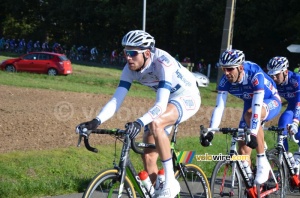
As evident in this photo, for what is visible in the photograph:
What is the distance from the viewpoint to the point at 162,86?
6.31 m

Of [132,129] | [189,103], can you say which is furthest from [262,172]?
[132,129]

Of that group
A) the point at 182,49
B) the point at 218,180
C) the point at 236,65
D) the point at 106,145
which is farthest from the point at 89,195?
the point at 182,49

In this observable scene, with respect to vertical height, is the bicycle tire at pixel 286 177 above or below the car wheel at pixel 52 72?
below

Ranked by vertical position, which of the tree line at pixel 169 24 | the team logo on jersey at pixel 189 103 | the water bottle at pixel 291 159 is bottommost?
the water bottle at pixel 291 159

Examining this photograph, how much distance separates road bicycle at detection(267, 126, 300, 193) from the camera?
8.59 meters

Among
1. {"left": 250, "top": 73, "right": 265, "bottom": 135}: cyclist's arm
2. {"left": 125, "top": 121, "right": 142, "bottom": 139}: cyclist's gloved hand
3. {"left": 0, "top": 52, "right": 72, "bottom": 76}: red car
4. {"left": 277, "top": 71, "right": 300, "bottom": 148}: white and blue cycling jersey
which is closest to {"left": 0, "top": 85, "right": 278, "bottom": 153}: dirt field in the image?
{"left": 277, "top": 71, "right": 300, "bottom": 148}: white and blue cycling jersey

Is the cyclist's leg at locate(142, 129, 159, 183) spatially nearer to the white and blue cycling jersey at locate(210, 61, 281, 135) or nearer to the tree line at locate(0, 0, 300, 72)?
the white and blue cycling jersey at locate(210, 61, 281, 135)

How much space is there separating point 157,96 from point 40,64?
29.9 meters

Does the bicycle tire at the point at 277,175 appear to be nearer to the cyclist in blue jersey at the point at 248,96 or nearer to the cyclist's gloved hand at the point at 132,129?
the cyclist in blue jersey at the point at 248,96

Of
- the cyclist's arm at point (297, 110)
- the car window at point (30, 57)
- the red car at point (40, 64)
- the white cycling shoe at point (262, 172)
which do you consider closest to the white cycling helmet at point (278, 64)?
the cyclist's arm at point (297, 110)

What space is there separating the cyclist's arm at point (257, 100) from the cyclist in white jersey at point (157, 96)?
0.86 metres

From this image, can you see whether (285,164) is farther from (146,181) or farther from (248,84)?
(146,181)

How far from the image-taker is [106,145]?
11.1 meters

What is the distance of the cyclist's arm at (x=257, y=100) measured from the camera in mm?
7254
